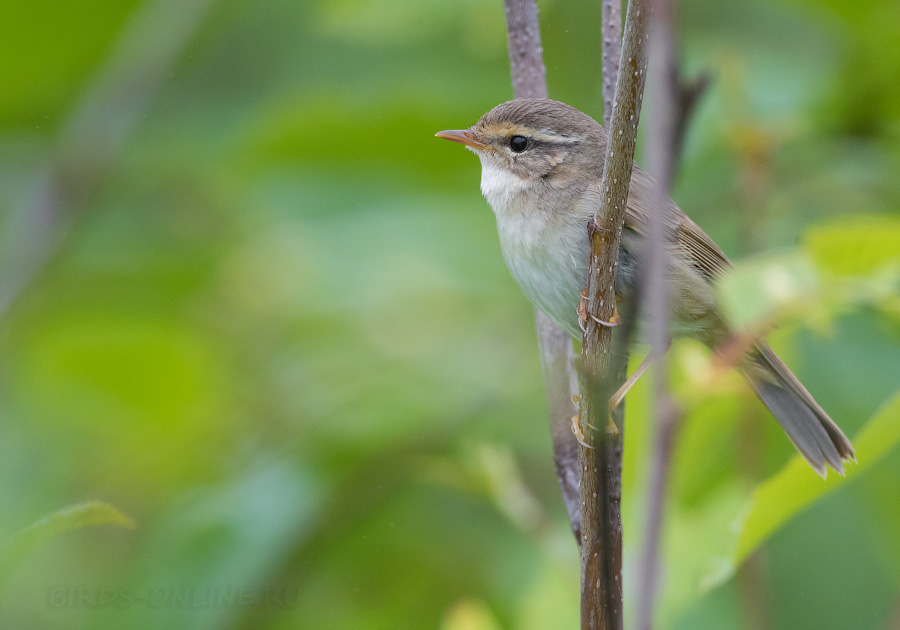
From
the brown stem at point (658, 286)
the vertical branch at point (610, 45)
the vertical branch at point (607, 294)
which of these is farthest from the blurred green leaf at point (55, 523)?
the vertical branch at point (610, 45)

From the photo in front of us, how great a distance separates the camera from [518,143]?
9.31ft

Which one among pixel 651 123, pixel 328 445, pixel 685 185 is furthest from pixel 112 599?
pixel 651 123

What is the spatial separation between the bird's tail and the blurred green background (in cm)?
10

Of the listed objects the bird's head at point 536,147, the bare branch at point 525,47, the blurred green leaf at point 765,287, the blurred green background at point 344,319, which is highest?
the bare branch at point 525,47

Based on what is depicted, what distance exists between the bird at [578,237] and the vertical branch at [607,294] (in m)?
→ 0.88

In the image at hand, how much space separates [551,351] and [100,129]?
1744 millimetres

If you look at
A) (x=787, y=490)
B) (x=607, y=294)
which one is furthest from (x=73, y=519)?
(x=787, y=490)

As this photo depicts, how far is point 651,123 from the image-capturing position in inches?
32.2

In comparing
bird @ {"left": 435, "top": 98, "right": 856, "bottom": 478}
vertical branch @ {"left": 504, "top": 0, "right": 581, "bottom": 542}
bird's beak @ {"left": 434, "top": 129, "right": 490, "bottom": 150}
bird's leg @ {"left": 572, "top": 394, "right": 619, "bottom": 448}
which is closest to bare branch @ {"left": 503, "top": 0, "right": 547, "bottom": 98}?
vertical branch @ {"left": 504, "top": 0, "right": 581, "bottom": 542}

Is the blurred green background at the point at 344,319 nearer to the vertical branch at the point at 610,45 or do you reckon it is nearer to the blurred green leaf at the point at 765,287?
the vertical branch at the point at 610,45

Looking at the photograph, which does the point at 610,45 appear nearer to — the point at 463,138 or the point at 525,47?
the point at 525,47

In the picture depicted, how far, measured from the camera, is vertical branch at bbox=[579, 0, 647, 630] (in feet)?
3.91

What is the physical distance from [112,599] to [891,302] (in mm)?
2381

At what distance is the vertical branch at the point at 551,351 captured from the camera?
200 centimetres
